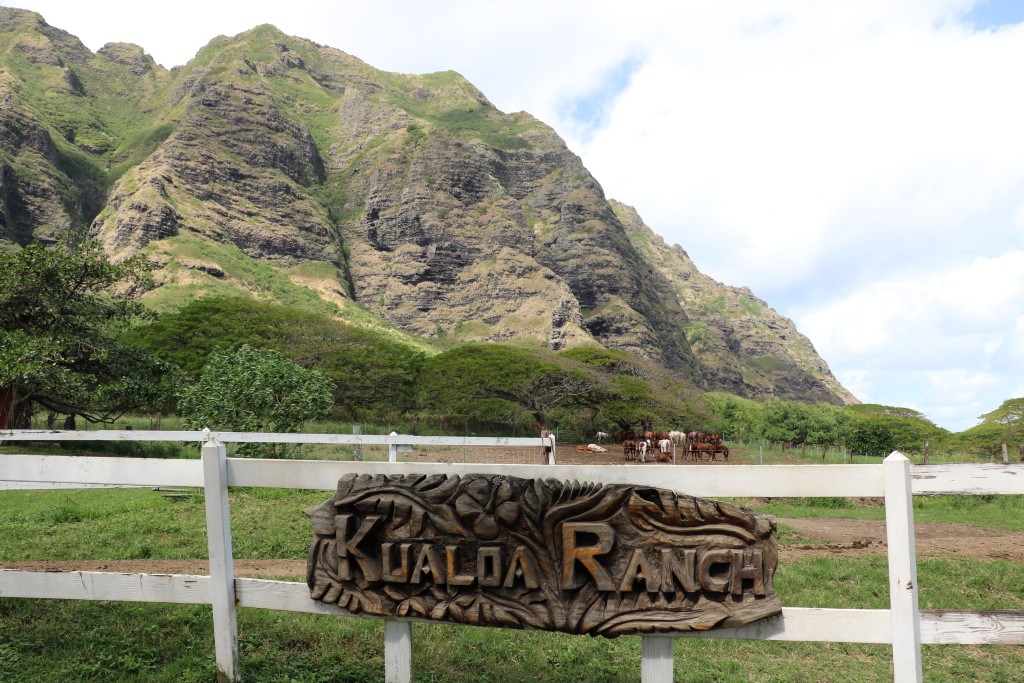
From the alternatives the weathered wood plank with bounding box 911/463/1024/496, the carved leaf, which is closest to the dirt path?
the weathered wood plank with bounding box 911/463/1024/496

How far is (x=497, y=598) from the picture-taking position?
3256 millimetres

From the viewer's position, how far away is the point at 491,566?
10.7 ft

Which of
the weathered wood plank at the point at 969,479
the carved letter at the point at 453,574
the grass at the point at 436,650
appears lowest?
the grass at the point at 436,650

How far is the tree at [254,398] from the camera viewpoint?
15258mm

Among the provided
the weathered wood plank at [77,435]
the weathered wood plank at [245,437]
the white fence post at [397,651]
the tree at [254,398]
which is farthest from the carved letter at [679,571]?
the tree at [254,398]

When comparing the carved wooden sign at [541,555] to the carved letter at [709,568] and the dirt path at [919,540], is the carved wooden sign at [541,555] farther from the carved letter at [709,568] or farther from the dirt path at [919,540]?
the dirt path at [919,540]

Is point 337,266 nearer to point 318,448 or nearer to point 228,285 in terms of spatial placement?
A: point 228,285

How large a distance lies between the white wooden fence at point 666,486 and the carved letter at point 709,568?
24cm

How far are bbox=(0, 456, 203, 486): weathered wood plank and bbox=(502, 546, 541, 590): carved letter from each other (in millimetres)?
1932

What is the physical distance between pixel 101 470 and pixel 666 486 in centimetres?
346

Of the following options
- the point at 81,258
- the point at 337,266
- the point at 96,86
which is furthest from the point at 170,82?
the point at 81,258

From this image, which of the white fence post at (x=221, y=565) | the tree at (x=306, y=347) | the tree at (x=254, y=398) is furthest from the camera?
the tree at (x=306, y=347)

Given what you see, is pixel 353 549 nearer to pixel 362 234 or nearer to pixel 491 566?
pixel 491 566

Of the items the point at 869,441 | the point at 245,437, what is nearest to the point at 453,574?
the point at 245,437
